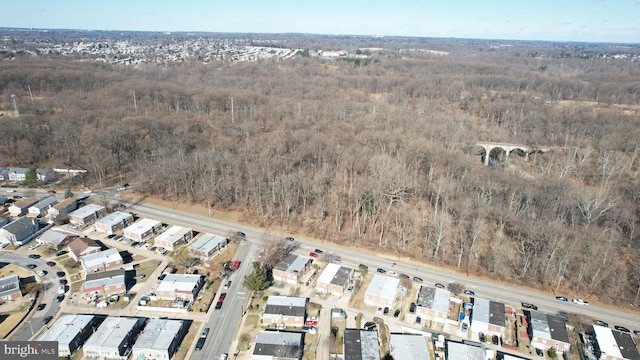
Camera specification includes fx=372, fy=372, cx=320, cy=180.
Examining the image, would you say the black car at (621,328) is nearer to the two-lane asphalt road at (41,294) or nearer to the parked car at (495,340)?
the parked car at (495,340)

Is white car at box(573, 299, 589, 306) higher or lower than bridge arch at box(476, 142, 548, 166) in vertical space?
lower

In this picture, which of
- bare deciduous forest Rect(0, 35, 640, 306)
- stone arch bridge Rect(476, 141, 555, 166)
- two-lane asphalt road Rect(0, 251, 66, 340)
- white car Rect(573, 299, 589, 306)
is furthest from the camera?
stone arch bridge Rect(476, 141, 555, 166)

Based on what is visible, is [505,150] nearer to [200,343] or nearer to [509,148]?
[509,148]

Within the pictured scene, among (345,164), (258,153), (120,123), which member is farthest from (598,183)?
(120,123)

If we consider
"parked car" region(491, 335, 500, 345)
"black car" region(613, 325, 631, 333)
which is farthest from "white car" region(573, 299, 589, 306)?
"parked car" region(491, 335, 500, 345)

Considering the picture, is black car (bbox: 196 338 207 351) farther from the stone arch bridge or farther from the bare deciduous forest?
the stone arch bridge

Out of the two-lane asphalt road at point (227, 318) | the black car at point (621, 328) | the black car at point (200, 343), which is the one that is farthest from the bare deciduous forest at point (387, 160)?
the black car at point (200, 343)

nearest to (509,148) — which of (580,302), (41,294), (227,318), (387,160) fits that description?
(387,160)

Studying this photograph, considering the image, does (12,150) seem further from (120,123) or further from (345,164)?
(345,164)

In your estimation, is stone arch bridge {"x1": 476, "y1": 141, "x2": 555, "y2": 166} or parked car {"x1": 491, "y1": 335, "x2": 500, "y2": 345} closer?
parked car {"x1": 491, "y1": 335, "x2": 500, "y2": 345}
